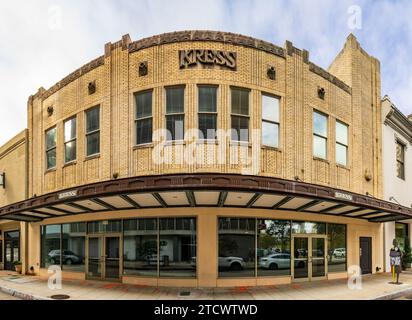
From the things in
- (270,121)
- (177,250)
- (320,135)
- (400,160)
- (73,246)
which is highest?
(270,121)


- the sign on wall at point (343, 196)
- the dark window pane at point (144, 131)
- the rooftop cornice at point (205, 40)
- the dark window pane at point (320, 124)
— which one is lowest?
the sign on wall at point (343, 196)

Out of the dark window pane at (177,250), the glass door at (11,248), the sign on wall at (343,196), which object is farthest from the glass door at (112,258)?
the glass door at (11,248)

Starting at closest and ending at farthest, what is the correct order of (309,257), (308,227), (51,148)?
(309,257) < (308,227) < (51,148)

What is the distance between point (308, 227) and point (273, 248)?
7.47 feet

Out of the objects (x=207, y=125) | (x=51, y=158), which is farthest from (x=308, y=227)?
(x=51, y=158)

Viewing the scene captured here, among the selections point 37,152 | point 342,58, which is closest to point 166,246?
point 37,152

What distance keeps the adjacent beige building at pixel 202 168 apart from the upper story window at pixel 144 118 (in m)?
0.05

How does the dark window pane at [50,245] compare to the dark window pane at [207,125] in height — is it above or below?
below

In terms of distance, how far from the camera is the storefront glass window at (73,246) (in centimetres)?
1639

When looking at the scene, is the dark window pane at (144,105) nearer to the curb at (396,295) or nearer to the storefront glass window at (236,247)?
the storefront glass window at (236,247)

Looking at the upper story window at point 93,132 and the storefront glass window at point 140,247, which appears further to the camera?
the upper story window at point 93,132

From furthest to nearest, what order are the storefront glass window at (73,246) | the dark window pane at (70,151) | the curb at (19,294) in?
the dark window pane at (70,151) → the storefront glass window at (73,246) → the curb at (19,294)

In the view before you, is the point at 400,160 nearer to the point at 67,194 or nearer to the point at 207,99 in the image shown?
the point at 207,99

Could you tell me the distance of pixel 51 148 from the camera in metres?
18.2
